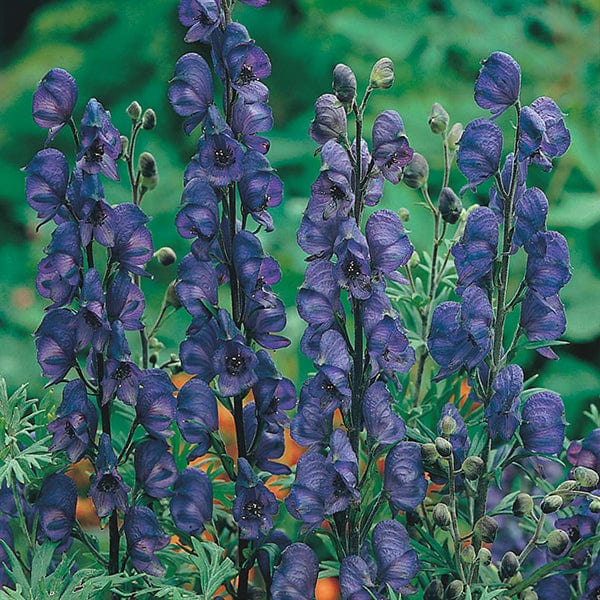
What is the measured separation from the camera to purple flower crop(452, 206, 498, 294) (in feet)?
2.06

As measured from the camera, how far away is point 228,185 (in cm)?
63

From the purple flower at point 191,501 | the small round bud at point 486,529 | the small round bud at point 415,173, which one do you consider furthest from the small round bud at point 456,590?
the small round bud at point 415,173

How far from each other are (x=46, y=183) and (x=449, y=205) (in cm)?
27

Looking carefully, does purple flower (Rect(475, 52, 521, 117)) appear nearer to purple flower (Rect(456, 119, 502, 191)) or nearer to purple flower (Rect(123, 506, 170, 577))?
purple flower (Rect(456, 119, 502, 191))

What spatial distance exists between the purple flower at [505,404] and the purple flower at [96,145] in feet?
0.82

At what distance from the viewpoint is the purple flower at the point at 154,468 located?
66 centimetres

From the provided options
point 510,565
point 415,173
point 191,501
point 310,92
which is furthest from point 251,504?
point 310,92

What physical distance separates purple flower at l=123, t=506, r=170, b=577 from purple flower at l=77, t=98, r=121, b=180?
0.66 feet

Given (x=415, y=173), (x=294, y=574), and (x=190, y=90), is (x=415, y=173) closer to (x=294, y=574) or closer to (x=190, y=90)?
(x=190, y=90)

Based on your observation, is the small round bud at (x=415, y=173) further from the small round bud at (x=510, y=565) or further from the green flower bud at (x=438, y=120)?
the small round bud at (x=510, y=565)

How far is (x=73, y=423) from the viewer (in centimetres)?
64

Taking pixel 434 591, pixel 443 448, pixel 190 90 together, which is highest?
pixel 190 90

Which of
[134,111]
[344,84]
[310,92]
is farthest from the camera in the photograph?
[310,92]

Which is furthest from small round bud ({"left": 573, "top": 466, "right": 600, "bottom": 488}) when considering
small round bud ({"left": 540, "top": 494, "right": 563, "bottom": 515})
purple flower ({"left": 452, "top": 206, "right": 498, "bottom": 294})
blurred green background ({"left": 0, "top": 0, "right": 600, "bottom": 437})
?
blurred green background ({"left": 0, "top": 0, "right": 600, "bottom": 437})
